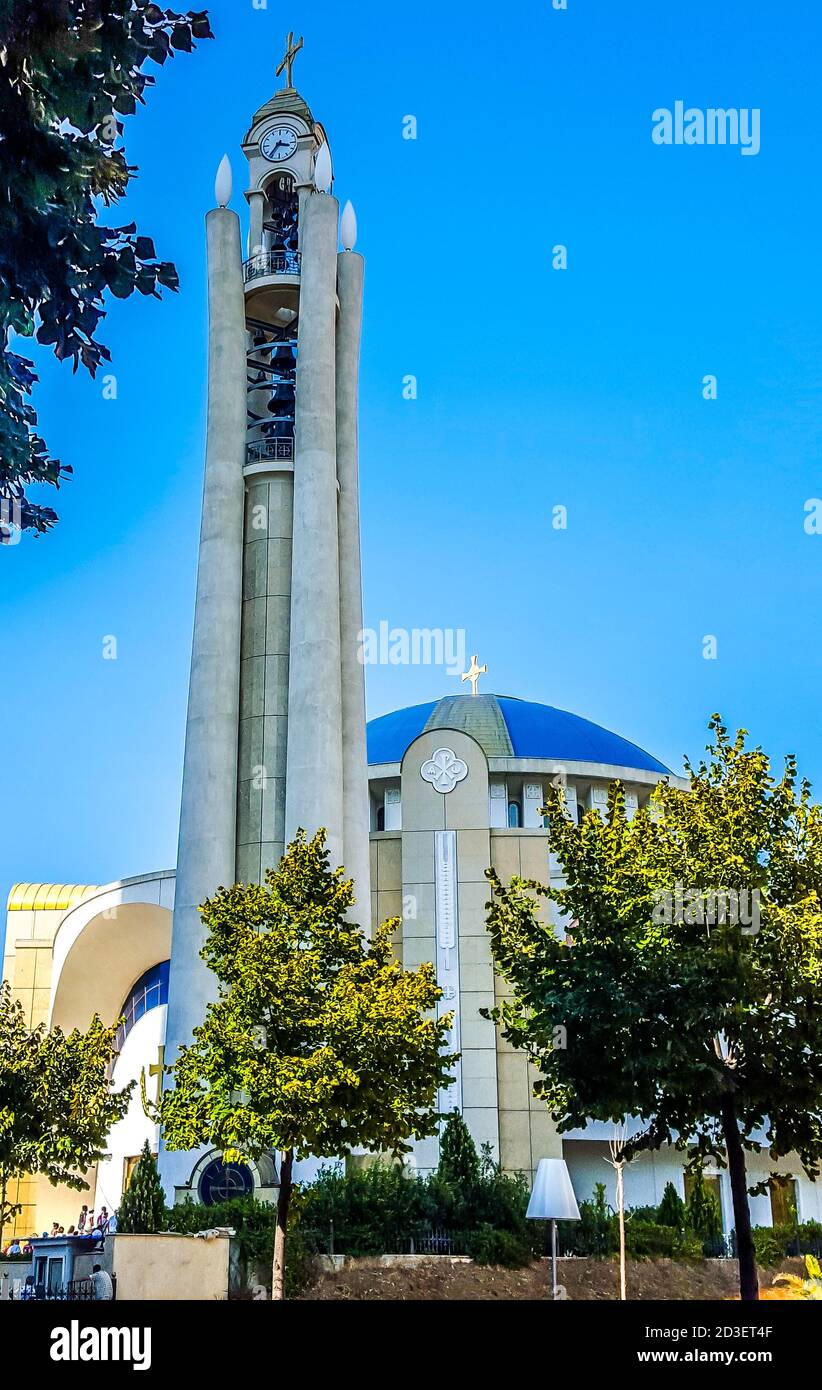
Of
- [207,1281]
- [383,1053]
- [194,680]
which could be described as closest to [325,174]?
[194,680]

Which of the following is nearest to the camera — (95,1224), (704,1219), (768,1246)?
(768,1246)

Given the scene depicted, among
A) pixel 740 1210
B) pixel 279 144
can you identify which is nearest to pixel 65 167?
pixel 740 1210

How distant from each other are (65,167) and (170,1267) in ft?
65.6

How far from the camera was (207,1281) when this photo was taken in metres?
24.0

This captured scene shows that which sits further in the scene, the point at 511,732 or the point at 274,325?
the point at 511,732

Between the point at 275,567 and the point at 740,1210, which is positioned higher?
the point at 275,567

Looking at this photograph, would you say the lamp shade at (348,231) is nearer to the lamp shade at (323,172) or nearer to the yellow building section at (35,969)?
the lamp shade at (323,172)

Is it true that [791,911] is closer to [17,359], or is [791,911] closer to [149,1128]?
[17,359]

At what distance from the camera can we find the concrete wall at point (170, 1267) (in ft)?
74.2

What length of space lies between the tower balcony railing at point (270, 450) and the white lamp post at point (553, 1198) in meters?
22.7

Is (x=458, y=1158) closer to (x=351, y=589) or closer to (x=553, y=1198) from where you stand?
(x=553, y=1198)

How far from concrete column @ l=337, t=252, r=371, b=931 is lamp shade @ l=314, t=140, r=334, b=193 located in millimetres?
2131

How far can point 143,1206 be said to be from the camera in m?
30.3

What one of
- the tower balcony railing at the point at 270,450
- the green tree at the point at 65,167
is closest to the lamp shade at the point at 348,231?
the tower balcony railing at the point at 270,450
